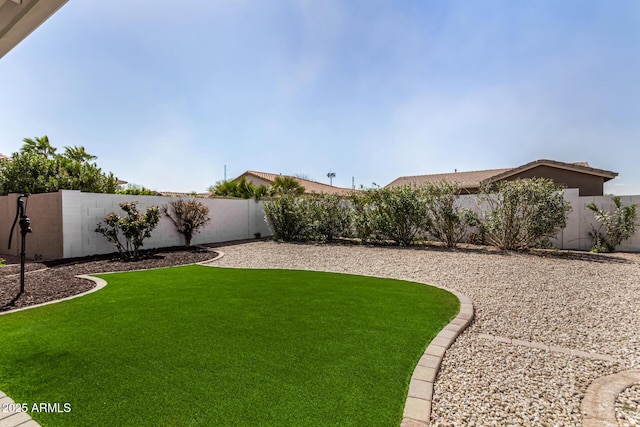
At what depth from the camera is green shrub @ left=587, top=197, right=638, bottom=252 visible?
34.0 ft

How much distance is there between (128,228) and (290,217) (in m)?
6.36

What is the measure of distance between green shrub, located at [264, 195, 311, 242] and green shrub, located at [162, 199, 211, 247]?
3039 mm

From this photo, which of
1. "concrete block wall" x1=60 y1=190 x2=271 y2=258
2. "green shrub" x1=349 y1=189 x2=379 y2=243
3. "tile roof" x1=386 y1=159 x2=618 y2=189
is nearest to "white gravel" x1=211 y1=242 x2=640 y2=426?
"green shrub" x1=349 y1=189 x2=379 y2=243

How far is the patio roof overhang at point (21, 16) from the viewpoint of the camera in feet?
9.50

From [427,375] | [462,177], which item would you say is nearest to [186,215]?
[427,375]

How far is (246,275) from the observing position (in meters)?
7.47

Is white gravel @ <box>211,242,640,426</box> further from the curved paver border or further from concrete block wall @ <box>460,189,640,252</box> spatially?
concrete block wall @ <box>460,189,640,252</box>

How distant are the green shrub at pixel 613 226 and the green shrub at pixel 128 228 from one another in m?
15.2

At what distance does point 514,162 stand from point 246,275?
1802 cm

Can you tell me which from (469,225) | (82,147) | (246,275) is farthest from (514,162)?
(82,147)

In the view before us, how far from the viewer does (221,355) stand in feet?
10.6

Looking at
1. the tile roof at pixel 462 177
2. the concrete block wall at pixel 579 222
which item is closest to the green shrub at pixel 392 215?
the concrete block wall at pixel 579 222

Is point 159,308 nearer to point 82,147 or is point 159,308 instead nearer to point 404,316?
point 404,316

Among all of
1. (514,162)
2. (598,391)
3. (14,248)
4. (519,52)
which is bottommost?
(598,391)
